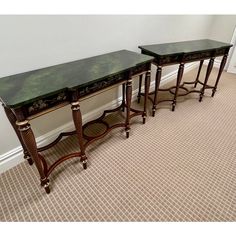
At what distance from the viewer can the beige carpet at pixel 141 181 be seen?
125cm

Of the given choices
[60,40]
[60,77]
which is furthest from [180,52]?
[60,77]

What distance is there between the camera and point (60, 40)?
1450 mm

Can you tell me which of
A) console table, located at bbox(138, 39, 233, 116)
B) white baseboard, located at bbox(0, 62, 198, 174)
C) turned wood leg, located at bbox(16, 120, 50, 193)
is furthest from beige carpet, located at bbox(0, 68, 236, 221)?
console table, located at bbox(138, 39, 233, 116)

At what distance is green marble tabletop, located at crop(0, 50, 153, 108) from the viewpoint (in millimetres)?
1021

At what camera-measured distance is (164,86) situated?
117 inches

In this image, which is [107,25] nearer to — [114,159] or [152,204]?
[114,159]

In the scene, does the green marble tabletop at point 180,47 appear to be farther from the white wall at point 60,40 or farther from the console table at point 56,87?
the console table at point 56,87

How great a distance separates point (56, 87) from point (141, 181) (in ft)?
3.15

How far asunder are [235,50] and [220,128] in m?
2.12

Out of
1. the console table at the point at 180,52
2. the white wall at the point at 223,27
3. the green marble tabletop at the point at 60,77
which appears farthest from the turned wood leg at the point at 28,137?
the white wall at the point at 223,27

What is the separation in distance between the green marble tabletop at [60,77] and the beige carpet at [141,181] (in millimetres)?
765

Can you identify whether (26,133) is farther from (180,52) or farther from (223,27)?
(223,27)

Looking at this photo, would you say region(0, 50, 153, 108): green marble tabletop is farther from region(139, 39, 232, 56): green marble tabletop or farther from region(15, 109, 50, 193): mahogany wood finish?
region(139, 39, 232, 56): green marble tabletop

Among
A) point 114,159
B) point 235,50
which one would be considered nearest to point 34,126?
point 114,159
